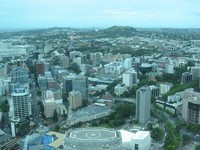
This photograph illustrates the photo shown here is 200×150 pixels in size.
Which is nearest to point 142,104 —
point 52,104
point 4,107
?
point 52,104

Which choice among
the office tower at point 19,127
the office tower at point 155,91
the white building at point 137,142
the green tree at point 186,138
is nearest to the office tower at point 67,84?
the office tower at point 155,91

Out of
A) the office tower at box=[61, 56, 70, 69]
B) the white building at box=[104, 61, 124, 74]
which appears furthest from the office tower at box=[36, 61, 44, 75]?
the white building at box=[104, 61, 124, 74]

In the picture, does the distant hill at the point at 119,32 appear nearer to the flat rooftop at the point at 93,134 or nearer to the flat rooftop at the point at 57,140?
the flat rooftop at the point at 57,140

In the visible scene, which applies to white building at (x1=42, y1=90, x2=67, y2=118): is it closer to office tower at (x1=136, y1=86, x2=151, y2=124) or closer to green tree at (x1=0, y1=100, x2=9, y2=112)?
green tree at (x1=0, y1=100, x2=9, y2=112)

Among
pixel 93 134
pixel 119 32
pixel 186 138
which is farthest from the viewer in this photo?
pixel 119 32

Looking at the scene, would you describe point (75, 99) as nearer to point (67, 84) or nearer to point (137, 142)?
point (67, 84)

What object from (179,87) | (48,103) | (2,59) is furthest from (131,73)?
(2,59)
